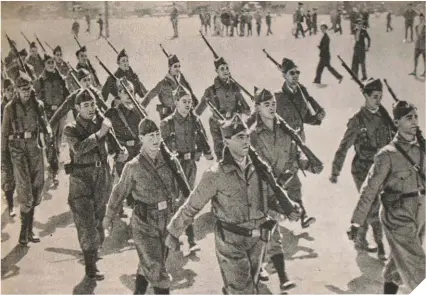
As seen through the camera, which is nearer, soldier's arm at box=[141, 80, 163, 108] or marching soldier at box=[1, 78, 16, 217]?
soldier's arm at box=[141, 80, 163, 108]

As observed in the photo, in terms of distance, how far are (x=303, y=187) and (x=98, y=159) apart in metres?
1.67

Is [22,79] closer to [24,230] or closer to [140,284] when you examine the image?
[24,230]

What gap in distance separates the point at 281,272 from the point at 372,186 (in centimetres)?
100

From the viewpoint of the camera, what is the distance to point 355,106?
4.90m

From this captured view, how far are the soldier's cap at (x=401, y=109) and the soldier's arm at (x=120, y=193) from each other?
2014 mm

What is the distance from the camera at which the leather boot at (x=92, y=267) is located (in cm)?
479

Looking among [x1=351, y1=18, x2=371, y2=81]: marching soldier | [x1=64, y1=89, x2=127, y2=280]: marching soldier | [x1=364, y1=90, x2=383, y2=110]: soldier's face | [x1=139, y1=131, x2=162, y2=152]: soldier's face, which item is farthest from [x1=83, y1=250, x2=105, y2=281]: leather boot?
[x1=351, y1=18, x2=371, y2=81]: marching soldier

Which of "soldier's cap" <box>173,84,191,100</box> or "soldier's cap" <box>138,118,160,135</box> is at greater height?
"soldier's cap" <box>173,84,191,100</box>

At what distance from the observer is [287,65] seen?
4949 millimetres

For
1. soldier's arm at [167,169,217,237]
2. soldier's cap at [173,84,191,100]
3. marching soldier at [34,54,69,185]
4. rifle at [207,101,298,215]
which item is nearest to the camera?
soldier's arm at [167,169,217,237]

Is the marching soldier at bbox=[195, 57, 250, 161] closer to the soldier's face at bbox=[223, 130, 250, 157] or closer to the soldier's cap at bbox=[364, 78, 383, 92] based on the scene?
the soldier's face at bbox=[223, 130, 250, 157]

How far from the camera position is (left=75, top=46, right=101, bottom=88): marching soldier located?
4.96m

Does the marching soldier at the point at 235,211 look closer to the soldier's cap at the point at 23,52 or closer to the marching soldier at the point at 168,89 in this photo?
the marching soldier at the point at 168,89

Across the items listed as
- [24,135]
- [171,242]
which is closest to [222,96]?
[171,242]
